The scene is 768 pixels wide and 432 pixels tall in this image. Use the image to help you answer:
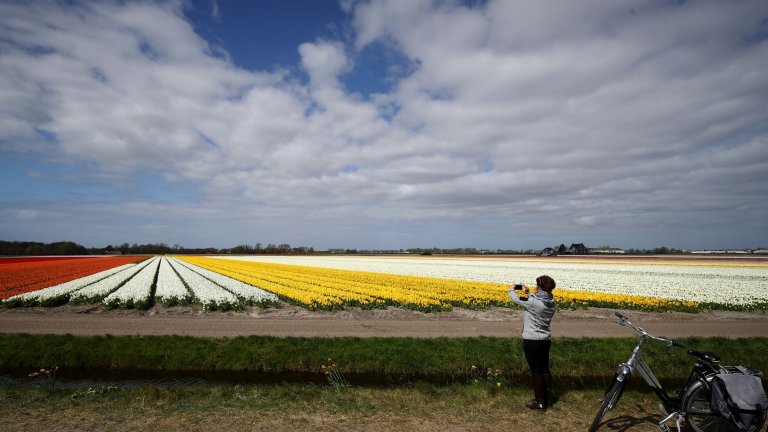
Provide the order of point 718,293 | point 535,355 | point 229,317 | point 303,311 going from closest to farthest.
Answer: point 535,355
point 229,317
point 303,311
point 718,293

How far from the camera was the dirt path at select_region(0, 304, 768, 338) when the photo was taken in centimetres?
1789

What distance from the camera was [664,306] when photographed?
953 inches

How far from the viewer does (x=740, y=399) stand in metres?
5.58

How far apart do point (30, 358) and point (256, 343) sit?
297 inches

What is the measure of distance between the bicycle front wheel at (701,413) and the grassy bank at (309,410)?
5.11 feet

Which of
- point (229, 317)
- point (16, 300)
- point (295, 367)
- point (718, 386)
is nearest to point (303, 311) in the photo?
point (229, 317)

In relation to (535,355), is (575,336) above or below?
below

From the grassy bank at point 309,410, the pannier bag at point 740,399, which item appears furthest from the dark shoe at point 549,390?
the pannier bag at point 740,399

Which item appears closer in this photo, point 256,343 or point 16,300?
point 256,343

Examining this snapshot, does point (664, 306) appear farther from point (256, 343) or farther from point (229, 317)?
point (229, 317)

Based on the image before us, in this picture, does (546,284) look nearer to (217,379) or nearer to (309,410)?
(309,410)

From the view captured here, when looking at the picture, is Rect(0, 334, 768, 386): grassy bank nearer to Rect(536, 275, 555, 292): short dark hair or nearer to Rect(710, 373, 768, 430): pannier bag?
Rect(536, 275, 555, 292): short dark hair

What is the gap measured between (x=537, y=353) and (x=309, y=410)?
15.5ft

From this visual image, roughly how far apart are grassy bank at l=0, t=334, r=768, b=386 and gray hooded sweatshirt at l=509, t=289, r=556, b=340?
5.27 meters
